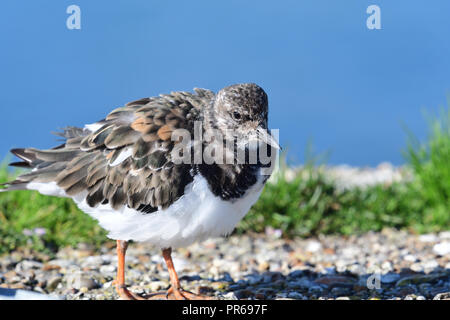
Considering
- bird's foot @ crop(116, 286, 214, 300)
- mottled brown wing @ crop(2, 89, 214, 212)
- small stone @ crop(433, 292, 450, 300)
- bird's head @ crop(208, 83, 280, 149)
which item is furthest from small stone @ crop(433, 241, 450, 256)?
mottled brown wing @ crop(2, 89, 214, 212)

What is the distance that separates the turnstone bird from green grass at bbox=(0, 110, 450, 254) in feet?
6.87

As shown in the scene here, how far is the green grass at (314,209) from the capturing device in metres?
7.58

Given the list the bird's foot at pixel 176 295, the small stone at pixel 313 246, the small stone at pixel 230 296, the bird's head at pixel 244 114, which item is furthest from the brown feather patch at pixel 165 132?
the small stone at pixel 313 246

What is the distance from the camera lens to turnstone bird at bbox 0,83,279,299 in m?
4.93

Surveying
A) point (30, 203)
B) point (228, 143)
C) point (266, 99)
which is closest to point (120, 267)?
point (228, 143)

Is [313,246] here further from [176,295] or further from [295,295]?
[176,295]

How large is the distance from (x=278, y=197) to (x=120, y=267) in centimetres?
309

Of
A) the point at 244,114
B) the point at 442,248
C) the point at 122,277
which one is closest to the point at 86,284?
the point at 122,277

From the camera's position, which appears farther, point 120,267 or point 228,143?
point 120,267

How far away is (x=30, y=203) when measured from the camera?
311 inches

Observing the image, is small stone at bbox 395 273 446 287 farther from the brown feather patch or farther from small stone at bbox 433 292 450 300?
the brown feather patch

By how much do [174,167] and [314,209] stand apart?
3.77 m
